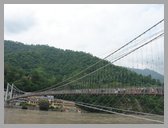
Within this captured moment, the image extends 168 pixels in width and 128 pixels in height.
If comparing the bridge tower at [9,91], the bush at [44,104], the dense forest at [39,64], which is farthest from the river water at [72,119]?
the bridge tower at [9,91]

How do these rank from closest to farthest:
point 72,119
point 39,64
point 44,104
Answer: point 72,119 → point 44,104 → point 39,64

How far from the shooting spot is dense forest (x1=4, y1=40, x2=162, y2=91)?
56.1ft

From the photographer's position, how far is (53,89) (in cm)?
1580

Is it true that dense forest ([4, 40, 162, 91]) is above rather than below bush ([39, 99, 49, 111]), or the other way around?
above

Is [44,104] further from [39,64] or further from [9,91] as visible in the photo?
[9,91]

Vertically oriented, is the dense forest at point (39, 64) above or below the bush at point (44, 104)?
above

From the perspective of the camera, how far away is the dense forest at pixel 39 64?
17.1 m

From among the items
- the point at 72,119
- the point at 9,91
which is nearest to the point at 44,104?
the point at 9,91

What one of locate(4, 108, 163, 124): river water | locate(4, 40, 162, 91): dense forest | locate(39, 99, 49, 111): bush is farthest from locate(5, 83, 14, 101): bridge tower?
locate(4, 108, 163, 124): river water

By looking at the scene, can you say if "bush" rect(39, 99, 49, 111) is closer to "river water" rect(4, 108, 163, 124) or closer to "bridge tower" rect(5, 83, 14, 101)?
"bridge tower" rect(5, 83, 14, 101)

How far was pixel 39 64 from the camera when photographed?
1847 centimetres

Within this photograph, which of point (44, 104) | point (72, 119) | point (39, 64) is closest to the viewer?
point (72, 119)

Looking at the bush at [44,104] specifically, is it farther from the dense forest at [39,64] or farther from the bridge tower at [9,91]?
the bridge tower at [9,91]

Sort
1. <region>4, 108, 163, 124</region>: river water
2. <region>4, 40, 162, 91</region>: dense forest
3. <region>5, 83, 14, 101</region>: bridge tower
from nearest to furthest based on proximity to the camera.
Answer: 1. <region>4, 108, 163, 124</region>: river water
2. <region>4, 40, 162, 91</region>: dense forest
3. <region>5, 83, 14, 101</region>: bridge tower
